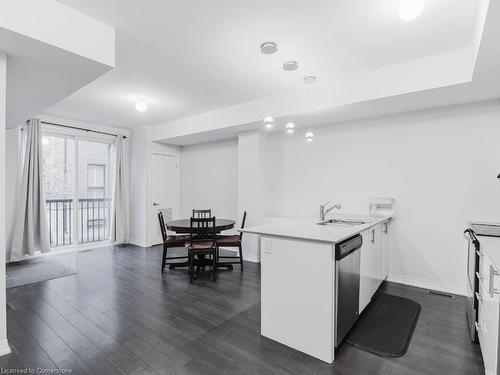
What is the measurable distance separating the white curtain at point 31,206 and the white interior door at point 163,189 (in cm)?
197

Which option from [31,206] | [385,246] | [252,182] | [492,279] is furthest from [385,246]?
[31,206]

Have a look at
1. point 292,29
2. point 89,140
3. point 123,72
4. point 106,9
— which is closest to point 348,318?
point 292,29

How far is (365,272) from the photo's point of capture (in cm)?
272

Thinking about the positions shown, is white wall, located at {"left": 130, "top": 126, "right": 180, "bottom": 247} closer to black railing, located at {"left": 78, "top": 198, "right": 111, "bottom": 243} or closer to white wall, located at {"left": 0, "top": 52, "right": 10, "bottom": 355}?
black railing, located at {"left": 78, "top": 198, "right": 111, "bottom": 243}

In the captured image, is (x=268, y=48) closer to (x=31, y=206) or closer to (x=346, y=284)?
(x=346, y=284)

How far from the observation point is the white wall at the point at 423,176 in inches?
128

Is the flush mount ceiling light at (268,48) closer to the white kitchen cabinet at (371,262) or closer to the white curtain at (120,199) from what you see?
the white kitchen cabinet at (371,262)

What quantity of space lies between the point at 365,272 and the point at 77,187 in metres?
5.65

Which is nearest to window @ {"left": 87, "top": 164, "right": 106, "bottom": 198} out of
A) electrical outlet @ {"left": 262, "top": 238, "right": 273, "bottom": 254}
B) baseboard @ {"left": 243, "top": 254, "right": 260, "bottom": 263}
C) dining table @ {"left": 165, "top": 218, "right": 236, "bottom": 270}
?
dining table @ {"left": 165, "top": 218, "right": 236, "bottom": 270}

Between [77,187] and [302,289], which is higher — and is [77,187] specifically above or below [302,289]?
above

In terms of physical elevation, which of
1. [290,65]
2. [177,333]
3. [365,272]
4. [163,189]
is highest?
[290,65]

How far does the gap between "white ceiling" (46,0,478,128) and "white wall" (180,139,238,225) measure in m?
2.06

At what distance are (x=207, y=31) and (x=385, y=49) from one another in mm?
1739

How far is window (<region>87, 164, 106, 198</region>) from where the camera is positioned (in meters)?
5.89
